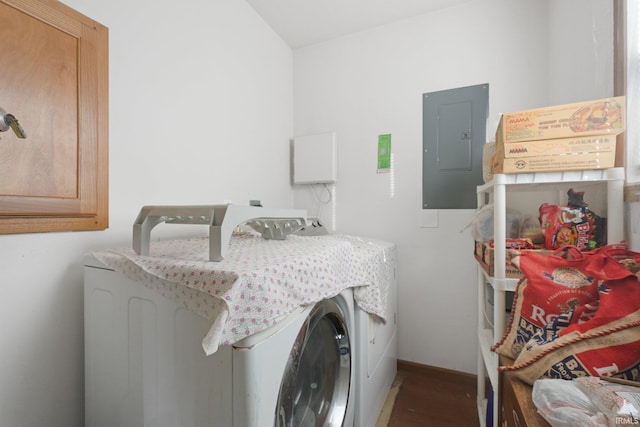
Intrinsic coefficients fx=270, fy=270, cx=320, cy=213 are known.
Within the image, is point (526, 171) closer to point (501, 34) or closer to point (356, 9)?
point (501, 34)

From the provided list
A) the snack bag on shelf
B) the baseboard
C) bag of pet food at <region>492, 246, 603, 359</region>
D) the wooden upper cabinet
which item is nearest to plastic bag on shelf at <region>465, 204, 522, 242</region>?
the snack bag on shelf

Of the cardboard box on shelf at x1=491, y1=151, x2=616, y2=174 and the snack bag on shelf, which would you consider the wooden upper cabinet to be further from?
the snack bag on shelf

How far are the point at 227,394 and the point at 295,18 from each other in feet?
7.24

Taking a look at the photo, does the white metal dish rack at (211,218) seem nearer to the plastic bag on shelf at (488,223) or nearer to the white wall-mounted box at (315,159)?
the plastic bag on shelf at (488,223)

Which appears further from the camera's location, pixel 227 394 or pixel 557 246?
pixel 557 246

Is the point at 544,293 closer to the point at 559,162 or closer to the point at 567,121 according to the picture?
the point at 559,162

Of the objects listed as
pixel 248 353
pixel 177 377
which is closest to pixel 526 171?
pixel 248 353

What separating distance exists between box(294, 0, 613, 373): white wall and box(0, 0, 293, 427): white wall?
52 centimetres

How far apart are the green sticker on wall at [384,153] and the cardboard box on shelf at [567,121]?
976mm

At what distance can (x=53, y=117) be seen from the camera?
87 centimetres

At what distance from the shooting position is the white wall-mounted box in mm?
2061

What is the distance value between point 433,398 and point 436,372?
208 mm

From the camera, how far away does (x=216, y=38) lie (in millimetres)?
1543

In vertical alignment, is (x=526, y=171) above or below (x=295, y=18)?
below
